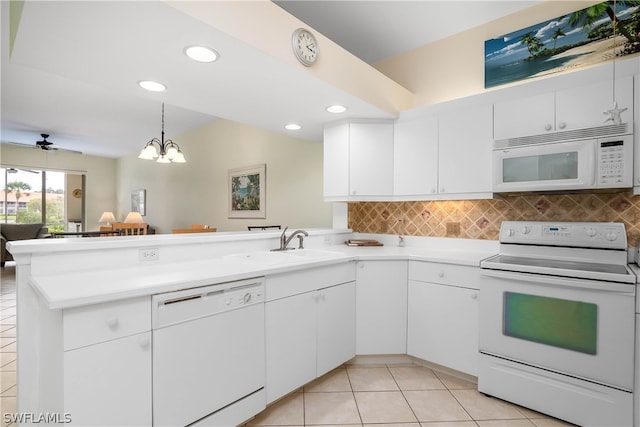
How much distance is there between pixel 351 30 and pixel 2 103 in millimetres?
5547

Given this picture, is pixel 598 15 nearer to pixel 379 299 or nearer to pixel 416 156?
pixel 416 156

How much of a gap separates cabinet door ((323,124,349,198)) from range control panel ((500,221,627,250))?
4.46 feet

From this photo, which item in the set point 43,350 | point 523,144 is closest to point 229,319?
point 43,350

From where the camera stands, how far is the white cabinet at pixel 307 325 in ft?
5.99

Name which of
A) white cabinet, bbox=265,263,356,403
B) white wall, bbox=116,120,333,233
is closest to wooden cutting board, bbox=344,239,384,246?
white cabinet, bbox=265,263,356,403

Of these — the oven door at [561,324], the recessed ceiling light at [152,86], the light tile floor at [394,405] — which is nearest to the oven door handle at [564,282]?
the oven door at [561,324]

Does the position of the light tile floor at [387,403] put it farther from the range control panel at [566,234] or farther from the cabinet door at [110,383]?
the range control panel at [566,234]

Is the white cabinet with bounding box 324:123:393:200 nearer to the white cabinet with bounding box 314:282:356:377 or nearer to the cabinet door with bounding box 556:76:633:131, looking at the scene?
the white cabinet with bounding box 314:282:356:377

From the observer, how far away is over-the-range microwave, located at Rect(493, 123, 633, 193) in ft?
5.96

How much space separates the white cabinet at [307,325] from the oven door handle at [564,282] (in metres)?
0.99

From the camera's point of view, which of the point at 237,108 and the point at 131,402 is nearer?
the point at 131,402

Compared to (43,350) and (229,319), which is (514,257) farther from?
(43,350)

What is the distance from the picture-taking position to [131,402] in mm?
1270

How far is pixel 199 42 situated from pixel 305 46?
Result: 0.62 meters
